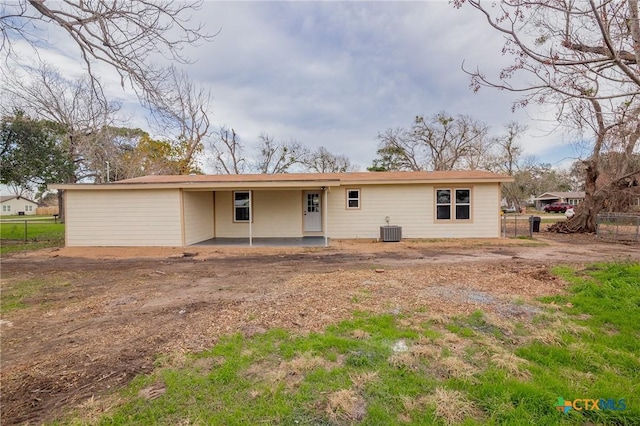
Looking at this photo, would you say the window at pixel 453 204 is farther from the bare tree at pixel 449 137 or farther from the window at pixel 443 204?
the bare tree at pixel 449 137

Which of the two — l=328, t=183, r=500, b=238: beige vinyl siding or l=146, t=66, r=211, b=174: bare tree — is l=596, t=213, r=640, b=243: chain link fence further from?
l=146, t=66, r=211, b=174: bare tree

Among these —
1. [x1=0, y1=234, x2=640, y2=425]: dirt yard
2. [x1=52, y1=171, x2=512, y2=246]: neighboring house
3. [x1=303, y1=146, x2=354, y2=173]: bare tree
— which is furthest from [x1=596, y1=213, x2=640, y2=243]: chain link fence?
[x1=303, y1=146, x2=354, y2=173]: bare tree

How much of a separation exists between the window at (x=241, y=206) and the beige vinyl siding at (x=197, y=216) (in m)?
1.06

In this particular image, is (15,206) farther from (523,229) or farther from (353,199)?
(523,229)

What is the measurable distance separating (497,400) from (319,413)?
1362 mm

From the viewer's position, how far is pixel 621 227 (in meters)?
11.8

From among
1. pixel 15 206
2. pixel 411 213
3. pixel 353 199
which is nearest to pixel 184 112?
pixel 353 199

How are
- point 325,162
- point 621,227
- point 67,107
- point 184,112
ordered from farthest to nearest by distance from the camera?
1. point 325,162
2. point 67,107
3. point 621,227
4. point 184,112

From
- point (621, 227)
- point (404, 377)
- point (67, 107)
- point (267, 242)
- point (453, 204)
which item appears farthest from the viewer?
point (67, 107)

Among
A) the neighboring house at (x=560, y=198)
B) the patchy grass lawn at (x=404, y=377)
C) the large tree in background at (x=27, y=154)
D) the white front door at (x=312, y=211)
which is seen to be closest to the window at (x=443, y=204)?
the white front door at (x=312, y=211)

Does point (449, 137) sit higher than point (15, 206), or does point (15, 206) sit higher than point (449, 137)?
point (449, 137)

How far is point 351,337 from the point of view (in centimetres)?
347

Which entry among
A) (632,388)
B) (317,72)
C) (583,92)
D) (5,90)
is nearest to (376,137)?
(317,72)

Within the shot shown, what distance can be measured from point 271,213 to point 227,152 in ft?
65.8
